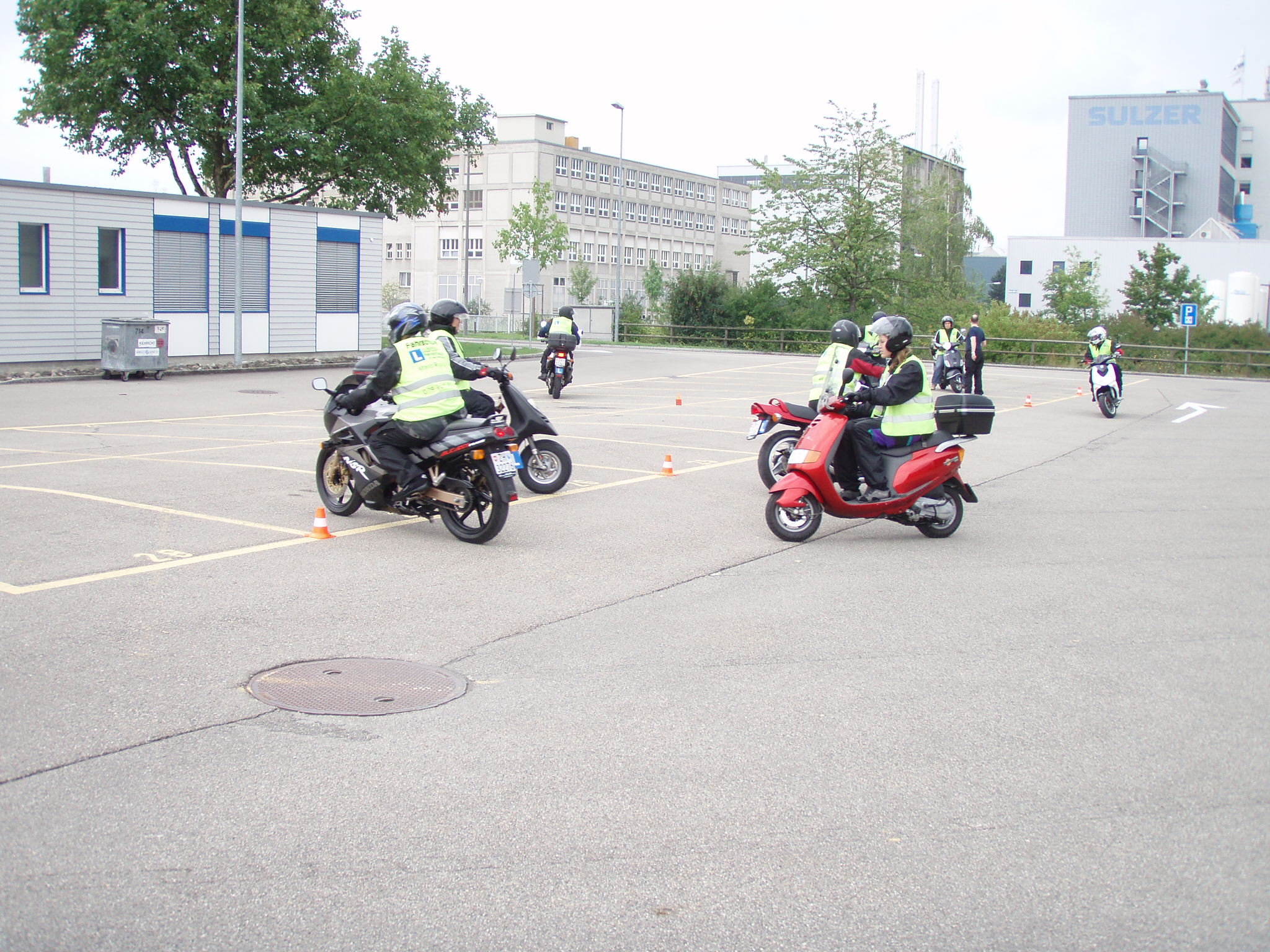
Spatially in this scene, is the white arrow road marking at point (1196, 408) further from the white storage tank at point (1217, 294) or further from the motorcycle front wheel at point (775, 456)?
the white storage tank at point (1217, 294)

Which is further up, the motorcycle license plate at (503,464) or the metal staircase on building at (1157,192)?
the metal staircase on building at (1157,192)

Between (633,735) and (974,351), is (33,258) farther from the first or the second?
(633,735)

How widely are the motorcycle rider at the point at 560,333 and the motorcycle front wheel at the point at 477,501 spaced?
519 inches

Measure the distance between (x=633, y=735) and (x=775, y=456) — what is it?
7336 millimetres

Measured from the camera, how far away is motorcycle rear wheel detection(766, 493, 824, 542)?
9.55 m

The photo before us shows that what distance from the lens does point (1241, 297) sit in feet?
226

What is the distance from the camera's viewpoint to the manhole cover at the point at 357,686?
5250mm

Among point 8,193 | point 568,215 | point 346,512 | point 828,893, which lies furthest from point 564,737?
point 568,215

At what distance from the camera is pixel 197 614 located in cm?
668

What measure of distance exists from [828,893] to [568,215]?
102 meters

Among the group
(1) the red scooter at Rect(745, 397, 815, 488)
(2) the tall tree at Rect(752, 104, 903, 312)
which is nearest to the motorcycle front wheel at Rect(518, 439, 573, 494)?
(1) the red scooter at Rect(745, 397, 815, 488)

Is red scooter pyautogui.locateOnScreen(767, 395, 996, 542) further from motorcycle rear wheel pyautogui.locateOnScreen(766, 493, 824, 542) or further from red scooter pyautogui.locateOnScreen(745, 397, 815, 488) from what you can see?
red scooter pyautogui.locateOnScreen(745, 397, 815, 488)

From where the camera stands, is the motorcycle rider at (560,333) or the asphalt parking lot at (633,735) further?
the motorcycle rider at (560,333)

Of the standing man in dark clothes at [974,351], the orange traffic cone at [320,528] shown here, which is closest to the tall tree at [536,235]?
the standing man in dark clothes at [974,351]
